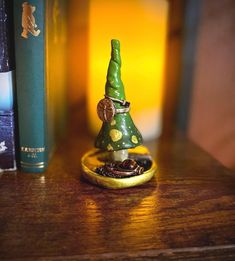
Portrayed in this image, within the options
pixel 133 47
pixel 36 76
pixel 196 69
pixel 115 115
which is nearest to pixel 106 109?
pixel 115 115

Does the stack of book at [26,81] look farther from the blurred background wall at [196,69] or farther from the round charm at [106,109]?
the blurred background wall at [196,69]

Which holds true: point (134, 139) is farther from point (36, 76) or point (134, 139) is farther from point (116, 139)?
point (36, 76)

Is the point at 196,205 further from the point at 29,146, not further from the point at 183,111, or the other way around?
the point at 183,111

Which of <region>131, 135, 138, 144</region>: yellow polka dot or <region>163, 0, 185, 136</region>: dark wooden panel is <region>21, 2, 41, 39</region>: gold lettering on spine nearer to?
<region>131, 135, 138, 144</region>: yellow polka dot

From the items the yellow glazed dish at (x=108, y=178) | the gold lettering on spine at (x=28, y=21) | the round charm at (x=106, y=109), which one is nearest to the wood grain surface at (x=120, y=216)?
the yellow glazed dish at (x=108, y=178)

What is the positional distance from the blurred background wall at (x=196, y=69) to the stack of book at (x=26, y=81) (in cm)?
23

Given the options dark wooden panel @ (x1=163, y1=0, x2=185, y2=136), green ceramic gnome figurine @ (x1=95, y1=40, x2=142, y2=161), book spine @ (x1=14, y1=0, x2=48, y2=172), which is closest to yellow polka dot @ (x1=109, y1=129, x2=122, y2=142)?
green ceramic gnome figurine @ (x1=95, y1=40, x2=142, y2=161)

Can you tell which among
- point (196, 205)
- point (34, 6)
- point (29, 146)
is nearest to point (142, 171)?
point (196, 205)

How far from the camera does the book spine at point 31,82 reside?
2.08 ft

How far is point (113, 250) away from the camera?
48 centimetres

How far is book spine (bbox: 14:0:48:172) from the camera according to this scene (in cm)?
63

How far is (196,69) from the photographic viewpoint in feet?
3.34

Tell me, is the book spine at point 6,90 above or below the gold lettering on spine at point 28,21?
below

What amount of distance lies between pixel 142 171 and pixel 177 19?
533 millimetres
